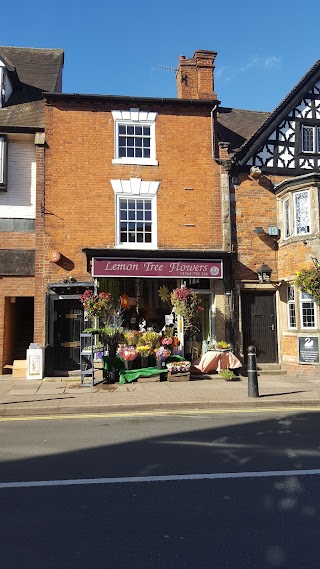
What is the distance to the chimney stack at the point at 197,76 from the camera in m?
16.4

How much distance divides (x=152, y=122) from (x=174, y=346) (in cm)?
743

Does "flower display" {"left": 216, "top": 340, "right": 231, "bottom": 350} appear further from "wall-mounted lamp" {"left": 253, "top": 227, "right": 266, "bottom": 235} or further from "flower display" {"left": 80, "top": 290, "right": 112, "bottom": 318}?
"wall-mounted lamp" {"left": 253, "top": 227, "right": 266, "bottom": 235}

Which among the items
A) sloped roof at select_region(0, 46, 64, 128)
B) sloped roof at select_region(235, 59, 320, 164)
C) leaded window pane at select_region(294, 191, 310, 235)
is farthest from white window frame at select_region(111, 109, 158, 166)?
leaded window pane at select_region(294, 191, 310, 235)

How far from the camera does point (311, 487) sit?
15.4 ft

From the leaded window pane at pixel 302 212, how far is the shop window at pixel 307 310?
2.06 meters

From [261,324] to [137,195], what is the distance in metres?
5.89

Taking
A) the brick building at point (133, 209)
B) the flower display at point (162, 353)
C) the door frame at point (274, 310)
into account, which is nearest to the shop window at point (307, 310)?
the door frame at point (274, 310)

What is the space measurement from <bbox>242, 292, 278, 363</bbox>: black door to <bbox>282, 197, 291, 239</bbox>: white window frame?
204 cm

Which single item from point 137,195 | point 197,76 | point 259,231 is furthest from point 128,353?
point 197,76

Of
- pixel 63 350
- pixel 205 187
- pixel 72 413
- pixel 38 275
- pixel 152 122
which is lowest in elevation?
pixel 72 413

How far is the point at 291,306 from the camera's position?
15023 millimetres

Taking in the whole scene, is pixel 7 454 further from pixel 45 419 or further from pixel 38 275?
pixel 38 275

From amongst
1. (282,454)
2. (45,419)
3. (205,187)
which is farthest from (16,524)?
(205,187)

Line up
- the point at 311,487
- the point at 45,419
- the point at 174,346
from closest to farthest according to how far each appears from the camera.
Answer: the point at 311,487, the point at 45,419, the point at 174,346
